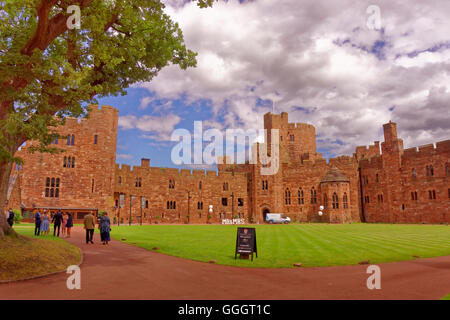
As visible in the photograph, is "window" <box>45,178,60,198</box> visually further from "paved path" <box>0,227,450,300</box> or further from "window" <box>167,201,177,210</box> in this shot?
"paved path" <box>0,227,450,300</box>

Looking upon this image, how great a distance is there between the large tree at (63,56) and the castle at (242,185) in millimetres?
21159

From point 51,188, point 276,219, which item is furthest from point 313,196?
point 51,188

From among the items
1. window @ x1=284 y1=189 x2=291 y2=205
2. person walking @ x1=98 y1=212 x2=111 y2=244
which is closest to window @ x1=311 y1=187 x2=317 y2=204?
window @ x1=284 y1=189 x2=291 y2=205

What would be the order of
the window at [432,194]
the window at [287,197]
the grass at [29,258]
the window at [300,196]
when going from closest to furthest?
the grass at [29,258] → the window at [432,194] → the window at [300,196] → the window at [287,197]

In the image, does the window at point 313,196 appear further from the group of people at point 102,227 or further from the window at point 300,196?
the group of people at point 102,227

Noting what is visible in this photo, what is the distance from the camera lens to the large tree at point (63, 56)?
838 centimetres

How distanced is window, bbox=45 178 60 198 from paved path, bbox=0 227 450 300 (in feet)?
105

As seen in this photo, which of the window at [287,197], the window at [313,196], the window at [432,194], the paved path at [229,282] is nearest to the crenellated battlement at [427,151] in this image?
the window at [432,194]

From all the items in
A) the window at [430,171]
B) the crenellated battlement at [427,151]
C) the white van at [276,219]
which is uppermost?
the crenellated battlement at [427,151]

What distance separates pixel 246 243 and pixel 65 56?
32.0ft

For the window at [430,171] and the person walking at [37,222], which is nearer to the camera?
the person walking at [37,222]

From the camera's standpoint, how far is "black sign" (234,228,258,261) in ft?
34.8

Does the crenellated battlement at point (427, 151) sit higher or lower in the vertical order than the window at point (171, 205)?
higher
